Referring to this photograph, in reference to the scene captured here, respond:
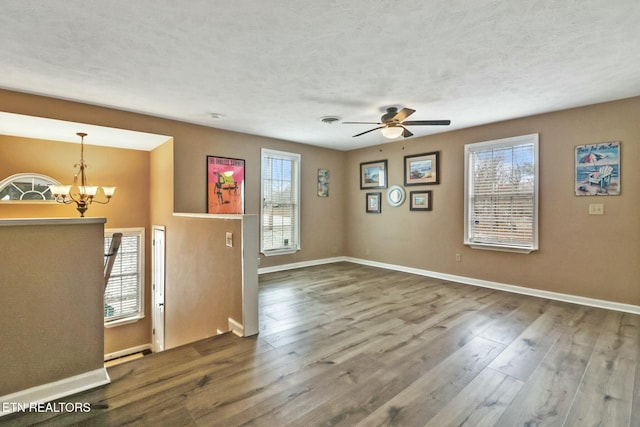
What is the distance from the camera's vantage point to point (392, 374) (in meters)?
2.09

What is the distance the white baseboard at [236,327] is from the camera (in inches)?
108

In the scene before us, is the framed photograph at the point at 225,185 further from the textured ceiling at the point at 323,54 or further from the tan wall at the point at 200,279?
the textured ceiling at the point at 323,54

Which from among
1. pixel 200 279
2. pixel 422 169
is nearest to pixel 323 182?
pixel 422 169

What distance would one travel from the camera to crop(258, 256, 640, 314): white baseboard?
348cm

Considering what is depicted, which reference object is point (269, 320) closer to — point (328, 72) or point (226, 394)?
point (226, 394)

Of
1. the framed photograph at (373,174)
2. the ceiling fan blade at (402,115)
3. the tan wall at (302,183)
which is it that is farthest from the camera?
the framed photograph at (373,174)

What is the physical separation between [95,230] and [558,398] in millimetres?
3186

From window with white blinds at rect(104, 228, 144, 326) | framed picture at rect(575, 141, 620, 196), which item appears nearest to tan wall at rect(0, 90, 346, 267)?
window with white blinds at rect(104, 228, 144, 326)

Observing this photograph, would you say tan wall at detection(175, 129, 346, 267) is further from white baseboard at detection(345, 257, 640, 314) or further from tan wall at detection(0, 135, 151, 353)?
white baseboard at detection(345, 257, 640, 314)

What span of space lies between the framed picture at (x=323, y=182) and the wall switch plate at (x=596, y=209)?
4.18 meters

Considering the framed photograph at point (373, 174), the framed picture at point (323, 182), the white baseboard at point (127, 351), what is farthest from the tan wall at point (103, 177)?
the framed photograph at point (373, 174)

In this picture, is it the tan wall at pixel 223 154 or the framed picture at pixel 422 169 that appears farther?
the framed picture at pixel 422 169

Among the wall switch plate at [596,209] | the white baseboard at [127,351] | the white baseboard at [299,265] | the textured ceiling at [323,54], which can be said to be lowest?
the white baseboard at [127,351]

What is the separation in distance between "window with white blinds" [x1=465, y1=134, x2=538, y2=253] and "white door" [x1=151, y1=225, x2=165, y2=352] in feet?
16.1
